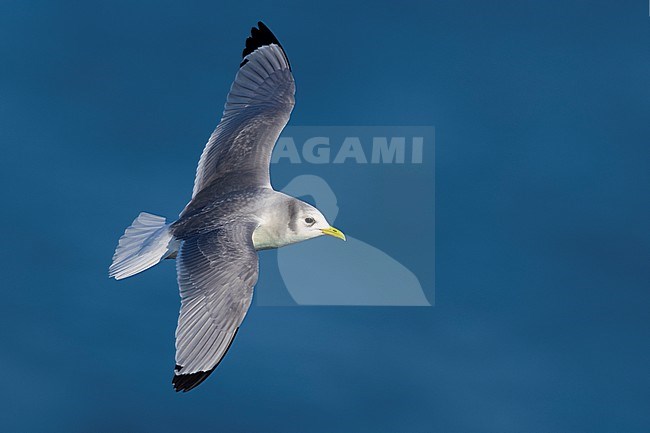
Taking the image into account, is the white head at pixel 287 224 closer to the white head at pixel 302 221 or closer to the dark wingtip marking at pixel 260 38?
the white head at pixel 302 221

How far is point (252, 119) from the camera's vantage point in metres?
9.63

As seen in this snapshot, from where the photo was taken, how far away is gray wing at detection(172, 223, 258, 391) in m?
7.58

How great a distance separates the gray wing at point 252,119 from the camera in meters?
9.37

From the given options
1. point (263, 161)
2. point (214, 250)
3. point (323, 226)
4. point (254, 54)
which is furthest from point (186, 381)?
point (254, 54)

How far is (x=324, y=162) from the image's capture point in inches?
505

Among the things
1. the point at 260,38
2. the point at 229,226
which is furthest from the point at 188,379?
the point at 260,38

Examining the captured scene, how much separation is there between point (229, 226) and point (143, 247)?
630mm

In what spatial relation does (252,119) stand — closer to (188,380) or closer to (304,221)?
(304,221)

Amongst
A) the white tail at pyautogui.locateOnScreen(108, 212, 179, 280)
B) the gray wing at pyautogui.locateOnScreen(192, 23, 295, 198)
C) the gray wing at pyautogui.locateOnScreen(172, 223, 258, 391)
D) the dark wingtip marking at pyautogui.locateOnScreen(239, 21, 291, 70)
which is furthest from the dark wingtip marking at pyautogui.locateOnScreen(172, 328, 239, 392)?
→ the dark wingtip marking at pyautogui.locateOnScreen(239, 21, 291, 70)

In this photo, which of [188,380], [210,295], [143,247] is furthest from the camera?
[143,247]

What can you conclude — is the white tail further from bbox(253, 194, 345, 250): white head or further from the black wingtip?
the black wingtip

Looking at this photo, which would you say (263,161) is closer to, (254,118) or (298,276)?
(254,118)

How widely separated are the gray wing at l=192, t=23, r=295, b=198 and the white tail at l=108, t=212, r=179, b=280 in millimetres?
444

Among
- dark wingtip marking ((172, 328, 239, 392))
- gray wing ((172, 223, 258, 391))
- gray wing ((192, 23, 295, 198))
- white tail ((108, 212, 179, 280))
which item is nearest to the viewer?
dark wingtip marking ((172, 328, 239, 392))
